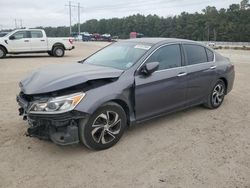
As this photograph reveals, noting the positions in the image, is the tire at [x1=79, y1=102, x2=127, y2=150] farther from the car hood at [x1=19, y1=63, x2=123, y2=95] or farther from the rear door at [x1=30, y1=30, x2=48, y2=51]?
the rear door at [x1=30, y1=30, x2=48, y2=51]

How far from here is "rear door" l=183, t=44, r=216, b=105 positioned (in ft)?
18.6

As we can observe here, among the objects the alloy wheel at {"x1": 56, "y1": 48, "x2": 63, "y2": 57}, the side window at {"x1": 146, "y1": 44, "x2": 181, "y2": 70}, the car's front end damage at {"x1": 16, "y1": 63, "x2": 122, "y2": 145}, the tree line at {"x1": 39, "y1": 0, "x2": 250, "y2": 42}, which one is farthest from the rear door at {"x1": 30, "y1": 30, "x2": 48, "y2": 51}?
the tree line at {"x1": 39, "y1": 0, "x2": 250, "y2": 42}

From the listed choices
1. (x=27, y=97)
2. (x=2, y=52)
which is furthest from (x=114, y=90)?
(x=2, y=52)

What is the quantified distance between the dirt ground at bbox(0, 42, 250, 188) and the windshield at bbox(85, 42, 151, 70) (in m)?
1.15

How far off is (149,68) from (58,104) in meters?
1.55

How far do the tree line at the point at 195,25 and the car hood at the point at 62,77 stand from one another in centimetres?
8063

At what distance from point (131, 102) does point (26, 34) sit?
15006 mm

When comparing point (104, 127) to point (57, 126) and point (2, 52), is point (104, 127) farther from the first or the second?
point (2, 52)

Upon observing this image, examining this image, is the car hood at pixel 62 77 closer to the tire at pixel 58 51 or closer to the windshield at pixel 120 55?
the windshield at pixel 120 55

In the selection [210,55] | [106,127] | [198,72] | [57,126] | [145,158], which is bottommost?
[145,158]

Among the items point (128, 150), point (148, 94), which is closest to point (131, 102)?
point (148, 94)

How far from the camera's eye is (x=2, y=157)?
4133 mm

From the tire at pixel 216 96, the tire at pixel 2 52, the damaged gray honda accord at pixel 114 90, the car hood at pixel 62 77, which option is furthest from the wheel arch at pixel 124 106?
the tire at pixel 2 52

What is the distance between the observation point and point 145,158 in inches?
164
